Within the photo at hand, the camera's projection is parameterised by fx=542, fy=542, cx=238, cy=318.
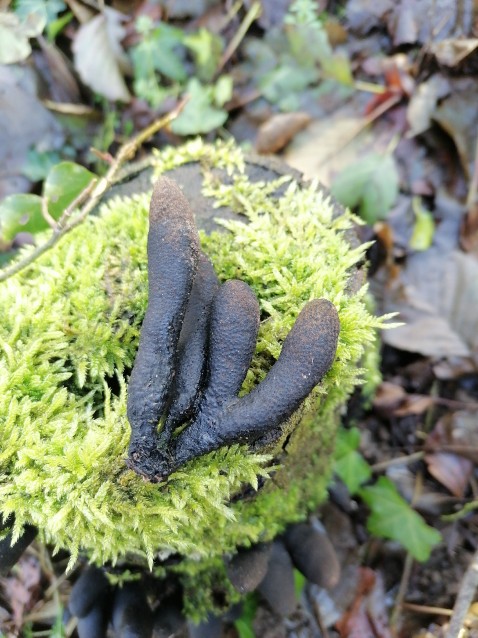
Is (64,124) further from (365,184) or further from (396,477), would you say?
(396,477)

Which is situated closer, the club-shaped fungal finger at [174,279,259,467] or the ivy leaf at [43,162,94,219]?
the club-shaped fungal finger at [174,279,259,467]

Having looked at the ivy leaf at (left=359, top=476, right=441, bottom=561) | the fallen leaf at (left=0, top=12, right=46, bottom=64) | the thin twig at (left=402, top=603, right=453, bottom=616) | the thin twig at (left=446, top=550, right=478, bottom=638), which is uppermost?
the fallen leaf at (left=0, top=12, right=46, bottom=64)

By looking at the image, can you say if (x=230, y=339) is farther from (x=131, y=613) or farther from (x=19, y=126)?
(x=19, y=126)

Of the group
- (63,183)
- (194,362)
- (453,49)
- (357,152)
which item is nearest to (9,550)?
(194,362)

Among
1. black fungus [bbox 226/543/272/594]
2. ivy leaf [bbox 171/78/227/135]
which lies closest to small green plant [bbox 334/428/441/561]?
black fungus [bbox 226/543/272/594]

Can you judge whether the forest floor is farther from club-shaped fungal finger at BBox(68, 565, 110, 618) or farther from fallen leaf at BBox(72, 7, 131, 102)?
club-shaped fungal finger at BBox(68, 565, 110, 618)

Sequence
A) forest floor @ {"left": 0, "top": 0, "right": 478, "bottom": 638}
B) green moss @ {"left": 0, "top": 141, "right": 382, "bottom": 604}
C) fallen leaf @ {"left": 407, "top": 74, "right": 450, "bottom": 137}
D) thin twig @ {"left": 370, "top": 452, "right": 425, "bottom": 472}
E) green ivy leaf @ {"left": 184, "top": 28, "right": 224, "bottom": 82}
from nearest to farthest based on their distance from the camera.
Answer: green moss @ {"left": 0, "top": 141, "right": 382, "bottom": 604} → forest floor @ {"left": 0, "top": 0, "right": 478, "bottom": 638} → thin twig @ {"left": 370, "top": 452, "right": 425, "bottom": 472} → fallen leaf @ {"left": 407, "top": 74, "right": 450, "bottom": 137} → green ivy leaf @ {"left": 184, "top": 28, "right": 224, "bottom": 82}

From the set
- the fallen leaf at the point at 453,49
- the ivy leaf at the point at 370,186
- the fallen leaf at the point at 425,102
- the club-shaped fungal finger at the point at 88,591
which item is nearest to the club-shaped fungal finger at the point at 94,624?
the club-shaped fungal finger at the point at 88,591
